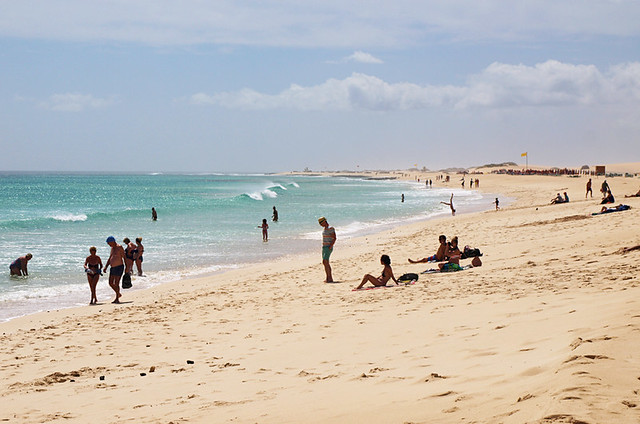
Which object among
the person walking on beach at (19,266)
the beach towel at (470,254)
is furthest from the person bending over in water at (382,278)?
the person walking on beach at (19,266)

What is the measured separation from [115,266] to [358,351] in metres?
8.42

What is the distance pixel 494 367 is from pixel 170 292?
10.4 m

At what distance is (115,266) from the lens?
1364 cm

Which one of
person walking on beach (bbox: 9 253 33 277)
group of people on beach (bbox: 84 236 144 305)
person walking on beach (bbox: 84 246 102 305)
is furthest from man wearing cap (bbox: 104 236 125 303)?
person walking on beach (bbox: 9 253 33 277)

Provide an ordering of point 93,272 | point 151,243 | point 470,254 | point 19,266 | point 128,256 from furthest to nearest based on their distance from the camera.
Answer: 1. point 151,243
2. point 19,266
3. point 128,256
4. point 470,254
5. point 93,272

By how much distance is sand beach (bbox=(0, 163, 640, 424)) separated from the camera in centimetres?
433

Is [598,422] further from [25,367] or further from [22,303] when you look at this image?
[22,303]

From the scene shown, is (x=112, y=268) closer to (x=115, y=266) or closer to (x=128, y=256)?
(x=115, y=266)

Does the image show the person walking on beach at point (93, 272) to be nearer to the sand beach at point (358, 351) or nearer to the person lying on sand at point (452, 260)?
the sand beach at point (358, 351)

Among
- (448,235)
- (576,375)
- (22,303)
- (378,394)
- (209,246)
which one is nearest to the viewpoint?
(576,375)

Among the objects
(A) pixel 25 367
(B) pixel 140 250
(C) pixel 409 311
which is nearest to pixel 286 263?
(B) pixel 140 250

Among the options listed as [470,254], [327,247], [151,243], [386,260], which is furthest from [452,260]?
[151,243]

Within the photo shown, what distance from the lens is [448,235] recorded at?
75.7 ft

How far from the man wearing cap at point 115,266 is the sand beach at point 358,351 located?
1.38 ft
